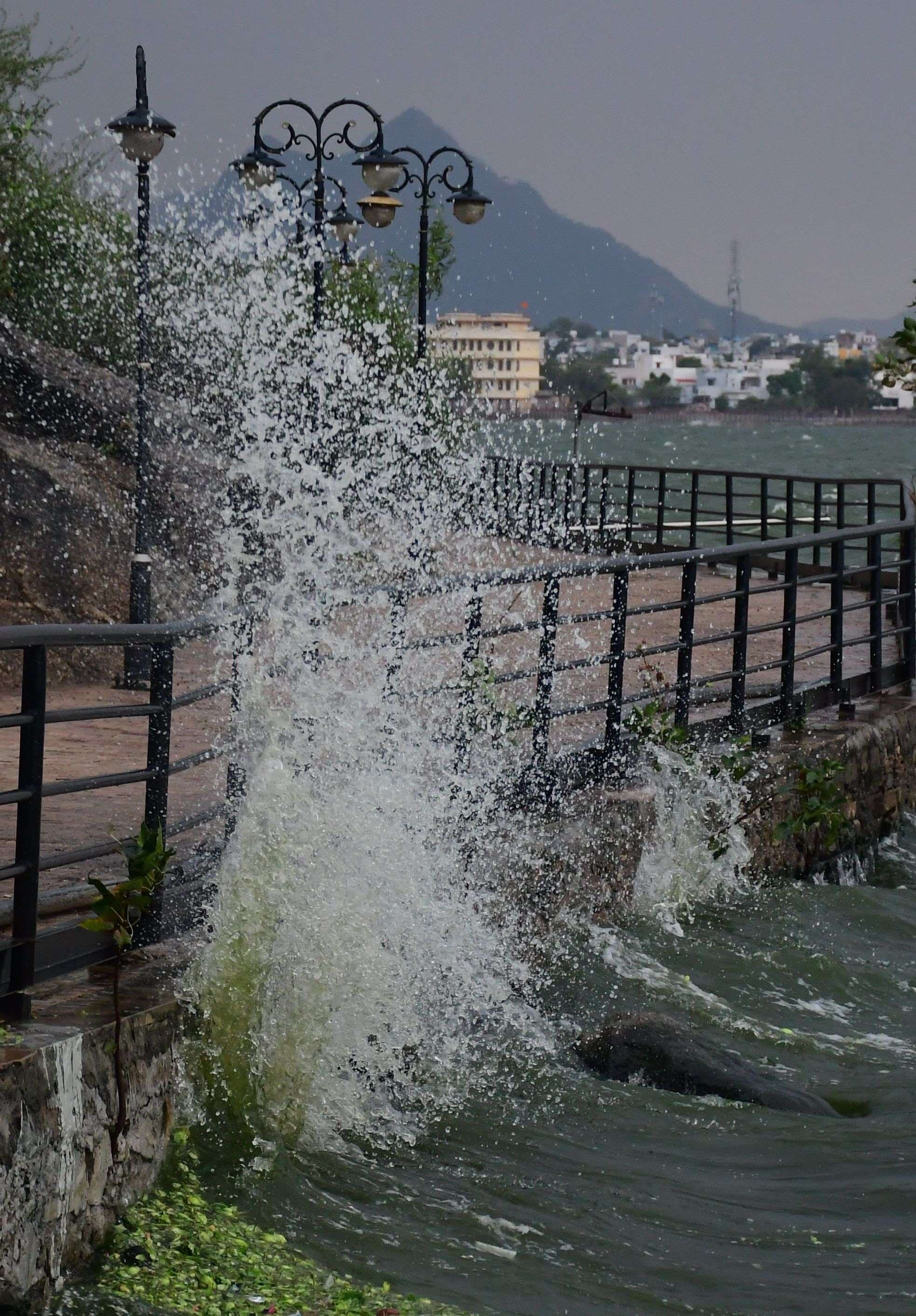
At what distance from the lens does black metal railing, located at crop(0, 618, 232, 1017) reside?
4805 mm

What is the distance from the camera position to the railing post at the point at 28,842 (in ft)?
15.8

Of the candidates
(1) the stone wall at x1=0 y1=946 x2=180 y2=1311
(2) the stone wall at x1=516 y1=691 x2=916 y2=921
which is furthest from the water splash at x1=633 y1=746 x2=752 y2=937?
(1) the stone wall at x1=0 y1=946 x2=180 y2=1311

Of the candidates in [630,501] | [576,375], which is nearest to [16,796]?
[630,501]

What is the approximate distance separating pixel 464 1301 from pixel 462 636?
2.94 m

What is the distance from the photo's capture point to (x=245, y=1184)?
5402 millimetres

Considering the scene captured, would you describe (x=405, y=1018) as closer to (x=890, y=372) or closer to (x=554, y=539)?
(x=890, y=372)

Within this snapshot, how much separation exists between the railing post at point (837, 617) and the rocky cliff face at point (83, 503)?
5178 millimetres

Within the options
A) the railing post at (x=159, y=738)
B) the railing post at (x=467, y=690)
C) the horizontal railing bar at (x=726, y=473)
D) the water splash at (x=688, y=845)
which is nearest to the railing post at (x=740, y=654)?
the water splash at (x=688, y=845)

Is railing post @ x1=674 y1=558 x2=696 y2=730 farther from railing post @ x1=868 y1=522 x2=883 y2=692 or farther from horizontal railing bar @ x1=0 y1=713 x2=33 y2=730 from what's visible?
horizontal railing bar @ x1=0 y1=713 x2=33 y2=730

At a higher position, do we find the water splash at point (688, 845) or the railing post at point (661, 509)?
the railing post at point (661, 509)

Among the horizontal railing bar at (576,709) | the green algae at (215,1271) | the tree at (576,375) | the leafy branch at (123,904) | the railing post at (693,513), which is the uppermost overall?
the tree at (576,375)

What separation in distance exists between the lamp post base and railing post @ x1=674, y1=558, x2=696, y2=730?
4.31m

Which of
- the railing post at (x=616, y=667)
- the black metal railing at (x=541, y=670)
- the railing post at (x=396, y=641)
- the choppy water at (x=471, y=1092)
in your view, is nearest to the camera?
the black metal railing at (x=541, y=670)

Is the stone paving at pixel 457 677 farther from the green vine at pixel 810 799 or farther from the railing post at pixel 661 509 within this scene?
the railing post at pixel 661 509
